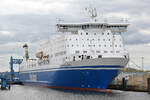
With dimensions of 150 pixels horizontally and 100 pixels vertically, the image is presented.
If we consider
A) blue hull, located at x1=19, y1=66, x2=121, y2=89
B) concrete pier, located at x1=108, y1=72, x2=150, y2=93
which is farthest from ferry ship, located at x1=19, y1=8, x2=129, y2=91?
concrete pier, located at x1=108, y1=72, x2=150, y2=93

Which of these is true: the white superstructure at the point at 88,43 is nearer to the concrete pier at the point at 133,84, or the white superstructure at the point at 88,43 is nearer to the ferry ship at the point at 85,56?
the ferry ship at the point at 85,56

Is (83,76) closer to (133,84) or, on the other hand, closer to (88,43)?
(88,43)

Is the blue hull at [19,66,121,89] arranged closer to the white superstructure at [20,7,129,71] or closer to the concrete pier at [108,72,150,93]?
the white superstructure at [20,7,129,71]

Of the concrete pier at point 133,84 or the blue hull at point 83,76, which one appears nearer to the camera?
the blue hull at point 83,76

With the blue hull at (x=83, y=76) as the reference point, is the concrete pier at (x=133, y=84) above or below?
below

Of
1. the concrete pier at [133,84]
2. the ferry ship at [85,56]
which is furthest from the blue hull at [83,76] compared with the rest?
the concrete pier at [133,84]

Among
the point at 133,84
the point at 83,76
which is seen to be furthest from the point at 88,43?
the point at 133,84

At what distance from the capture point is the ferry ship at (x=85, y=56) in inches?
1486

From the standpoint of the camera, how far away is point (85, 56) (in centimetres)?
4019

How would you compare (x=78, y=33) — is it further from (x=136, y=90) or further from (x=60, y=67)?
(x=136, y=90)

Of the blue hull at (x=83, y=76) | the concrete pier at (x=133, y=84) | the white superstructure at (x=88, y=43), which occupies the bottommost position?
the concrete pier at (x=133, y=84)

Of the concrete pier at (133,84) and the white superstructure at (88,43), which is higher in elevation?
the white superstructure at (88,43)

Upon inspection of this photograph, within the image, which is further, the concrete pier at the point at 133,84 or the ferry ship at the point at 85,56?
the concrete pier at the point at 133,84

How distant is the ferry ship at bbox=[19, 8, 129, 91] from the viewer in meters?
37.8
